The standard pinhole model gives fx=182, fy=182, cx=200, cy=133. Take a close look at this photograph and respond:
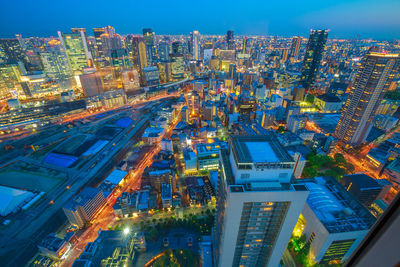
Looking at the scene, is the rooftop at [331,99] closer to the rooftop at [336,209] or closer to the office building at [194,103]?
the office building at [194,103]

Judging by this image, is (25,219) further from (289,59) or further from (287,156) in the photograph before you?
(289,59)

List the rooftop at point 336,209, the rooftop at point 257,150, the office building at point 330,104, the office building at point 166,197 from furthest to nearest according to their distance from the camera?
1. the office building at point 330,104
2. the office building at point 166,197
3. the rooftop at point 336,209
4. the rooftop at point 257,150

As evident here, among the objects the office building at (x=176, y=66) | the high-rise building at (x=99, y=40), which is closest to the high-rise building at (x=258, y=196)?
the office building at (x=176, y=66)

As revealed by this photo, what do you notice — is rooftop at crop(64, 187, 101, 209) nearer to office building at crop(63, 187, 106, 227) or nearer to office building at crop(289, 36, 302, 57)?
office building at crop(63, 187, 106, 227)

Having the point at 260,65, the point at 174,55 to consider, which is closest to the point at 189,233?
the point at 174,55

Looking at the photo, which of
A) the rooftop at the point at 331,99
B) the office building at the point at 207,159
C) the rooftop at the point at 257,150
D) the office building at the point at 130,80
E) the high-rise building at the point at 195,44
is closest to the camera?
the rooftop at the point at 257,150

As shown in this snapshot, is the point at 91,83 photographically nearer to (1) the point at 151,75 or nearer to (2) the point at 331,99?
(1) the point at 151,75
